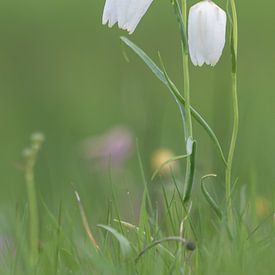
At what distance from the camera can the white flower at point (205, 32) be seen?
106 inches

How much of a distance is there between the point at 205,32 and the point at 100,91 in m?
6.64

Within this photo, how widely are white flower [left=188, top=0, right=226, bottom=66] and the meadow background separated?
0.66 meters

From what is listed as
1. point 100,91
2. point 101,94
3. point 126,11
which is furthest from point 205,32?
point 100,91

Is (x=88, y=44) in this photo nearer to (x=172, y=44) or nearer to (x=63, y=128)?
(x=172, y=44)

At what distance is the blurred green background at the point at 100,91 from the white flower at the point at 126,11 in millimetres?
1003

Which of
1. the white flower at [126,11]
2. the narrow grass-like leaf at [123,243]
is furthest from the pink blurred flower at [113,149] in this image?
the narrow grass-like leaf at [123,243]

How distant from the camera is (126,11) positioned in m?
2.72

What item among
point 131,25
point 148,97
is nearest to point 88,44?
point 148,97

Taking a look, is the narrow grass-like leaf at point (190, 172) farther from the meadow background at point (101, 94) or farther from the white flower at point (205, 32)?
the meadow background at point (101, 94)

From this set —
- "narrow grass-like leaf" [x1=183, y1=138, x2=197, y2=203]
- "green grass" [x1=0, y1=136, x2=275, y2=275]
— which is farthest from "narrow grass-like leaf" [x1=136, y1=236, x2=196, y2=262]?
"narrow grass-like leaf" [x1=183, y1=138, x2=197, y2=203]

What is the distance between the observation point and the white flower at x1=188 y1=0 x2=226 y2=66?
8.85 feet

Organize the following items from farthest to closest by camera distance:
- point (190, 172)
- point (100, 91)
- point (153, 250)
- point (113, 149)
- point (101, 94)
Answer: point (100, 91), point (101, 94), point (113, 149), point (190, 172), point (153, 250)

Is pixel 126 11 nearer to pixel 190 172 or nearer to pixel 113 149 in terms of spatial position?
pixel 190 172

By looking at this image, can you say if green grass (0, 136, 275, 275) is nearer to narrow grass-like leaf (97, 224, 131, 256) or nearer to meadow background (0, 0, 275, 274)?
narrow grass-like leaf (97, 224, 131, 256)
